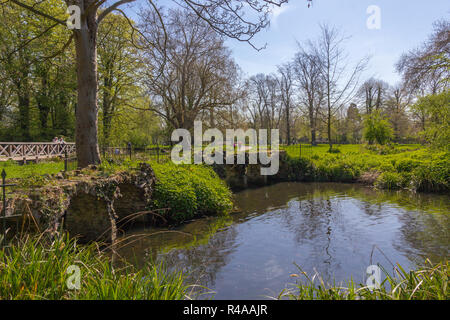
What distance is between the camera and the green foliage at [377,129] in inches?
987

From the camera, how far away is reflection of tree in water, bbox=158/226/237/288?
17.8 ft

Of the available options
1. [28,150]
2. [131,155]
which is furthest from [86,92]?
[28,150]

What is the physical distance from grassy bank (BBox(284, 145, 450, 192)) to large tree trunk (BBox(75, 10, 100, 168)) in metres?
14.9

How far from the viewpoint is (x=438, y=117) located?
14.1 meters

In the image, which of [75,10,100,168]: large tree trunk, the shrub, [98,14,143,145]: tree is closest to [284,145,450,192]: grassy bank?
the shrub

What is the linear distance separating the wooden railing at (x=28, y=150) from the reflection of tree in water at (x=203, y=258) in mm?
13373

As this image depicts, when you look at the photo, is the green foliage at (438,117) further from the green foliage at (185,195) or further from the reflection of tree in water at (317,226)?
the green foliage at (185,195)

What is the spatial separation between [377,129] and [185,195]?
2237cm

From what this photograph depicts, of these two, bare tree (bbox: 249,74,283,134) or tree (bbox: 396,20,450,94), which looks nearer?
tree (bbox: 396,20,450,94)

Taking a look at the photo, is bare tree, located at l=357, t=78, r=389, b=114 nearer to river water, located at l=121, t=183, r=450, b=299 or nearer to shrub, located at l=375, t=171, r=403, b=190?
shrub, located at l=375, t=171, r=403, b=190

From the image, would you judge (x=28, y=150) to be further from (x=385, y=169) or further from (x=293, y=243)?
(x=385, y=169)

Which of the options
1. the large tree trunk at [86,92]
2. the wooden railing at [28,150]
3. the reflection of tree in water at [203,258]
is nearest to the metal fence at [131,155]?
the large tree trunk at [86,92]

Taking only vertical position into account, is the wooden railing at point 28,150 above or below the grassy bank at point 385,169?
above

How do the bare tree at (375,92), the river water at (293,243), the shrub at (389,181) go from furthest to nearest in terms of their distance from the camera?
1. the bare tree at (375,92)
2. the shrub at (389,181)
3. the river water at (293,243)
